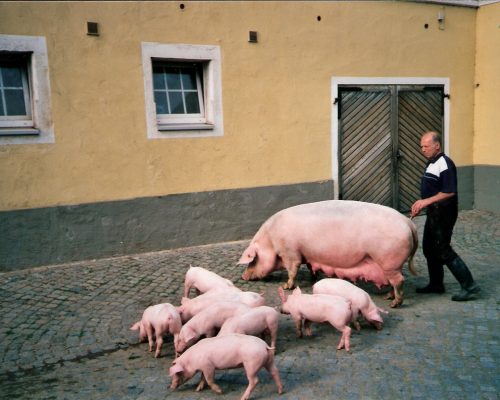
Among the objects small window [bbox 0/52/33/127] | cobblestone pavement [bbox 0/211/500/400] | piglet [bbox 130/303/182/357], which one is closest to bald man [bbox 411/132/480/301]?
cobblestone pavement [bbox 0/211/500/400]

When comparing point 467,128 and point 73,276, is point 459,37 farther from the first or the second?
point 73,276

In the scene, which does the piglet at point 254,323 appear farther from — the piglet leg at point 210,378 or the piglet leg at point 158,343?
the piglet leg at point 158,343

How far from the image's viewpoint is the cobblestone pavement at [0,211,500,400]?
13.6ft

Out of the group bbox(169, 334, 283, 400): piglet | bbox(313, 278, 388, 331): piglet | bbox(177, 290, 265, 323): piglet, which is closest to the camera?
bbox(169, 334, 283, 400): piglet

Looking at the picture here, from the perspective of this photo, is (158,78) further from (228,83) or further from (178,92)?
(228,83)

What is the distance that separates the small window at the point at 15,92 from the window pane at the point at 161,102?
1.95m

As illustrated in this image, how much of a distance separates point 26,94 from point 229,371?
208 inches

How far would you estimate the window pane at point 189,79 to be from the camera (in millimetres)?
8836

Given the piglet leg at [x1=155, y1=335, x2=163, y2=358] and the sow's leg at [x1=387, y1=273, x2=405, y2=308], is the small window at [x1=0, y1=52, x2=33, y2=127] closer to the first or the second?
the piglet leg at [x1=155, y1=335, x2=163, y2=358]

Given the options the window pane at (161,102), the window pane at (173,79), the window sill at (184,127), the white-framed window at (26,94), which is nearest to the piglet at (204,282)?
the window sill at (184,127)

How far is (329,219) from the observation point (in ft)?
20.5

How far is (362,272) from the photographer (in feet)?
20.0

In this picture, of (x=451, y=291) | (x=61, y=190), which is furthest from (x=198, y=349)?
(x=61, y=190)

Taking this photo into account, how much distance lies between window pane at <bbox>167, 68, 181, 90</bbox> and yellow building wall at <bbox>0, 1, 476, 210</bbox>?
0.58m
